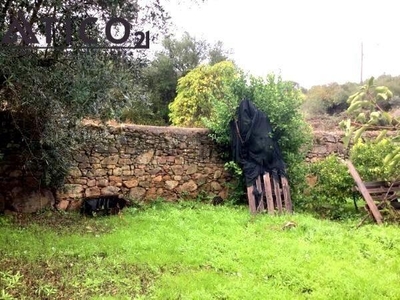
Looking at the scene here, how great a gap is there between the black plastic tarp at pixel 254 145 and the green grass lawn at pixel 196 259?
4.80 feet

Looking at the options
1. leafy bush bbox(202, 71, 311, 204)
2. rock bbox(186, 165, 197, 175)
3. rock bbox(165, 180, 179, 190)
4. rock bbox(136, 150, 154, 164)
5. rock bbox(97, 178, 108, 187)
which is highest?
leafy bush bbox(202, 71, 311, 204)

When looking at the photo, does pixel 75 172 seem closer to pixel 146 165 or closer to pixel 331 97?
pixel 146 165

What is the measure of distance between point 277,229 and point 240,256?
5.51 ft

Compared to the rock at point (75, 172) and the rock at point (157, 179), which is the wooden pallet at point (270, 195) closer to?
the rock at point (157, 179)

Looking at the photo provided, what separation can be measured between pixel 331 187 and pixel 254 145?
Result: 1.91 metres

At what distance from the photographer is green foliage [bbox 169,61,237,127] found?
549 inches

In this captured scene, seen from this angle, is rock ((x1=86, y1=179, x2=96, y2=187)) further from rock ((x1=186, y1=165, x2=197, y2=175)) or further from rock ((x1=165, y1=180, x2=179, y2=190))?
rock ((x1=186, y1=165, x2=197, y2=175))

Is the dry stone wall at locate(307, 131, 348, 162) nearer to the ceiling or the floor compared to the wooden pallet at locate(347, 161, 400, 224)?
nearer to the ceiling

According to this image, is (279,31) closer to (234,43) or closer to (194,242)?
(234,43)

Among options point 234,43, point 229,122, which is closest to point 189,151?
point 229,122

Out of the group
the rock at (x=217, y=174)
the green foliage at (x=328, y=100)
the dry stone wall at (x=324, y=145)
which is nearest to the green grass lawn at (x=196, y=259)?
the rock at (x=217, y=174)

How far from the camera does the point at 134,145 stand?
29.2ft

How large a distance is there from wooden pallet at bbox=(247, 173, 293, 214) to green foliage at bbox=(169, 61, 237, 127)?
5.68 metres

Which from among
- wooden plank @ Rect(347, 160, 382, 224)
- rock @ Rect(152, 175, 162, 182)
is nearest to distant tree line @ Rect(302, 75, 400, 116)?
wooden plank @ Rect(347, 160, 382, 224)
